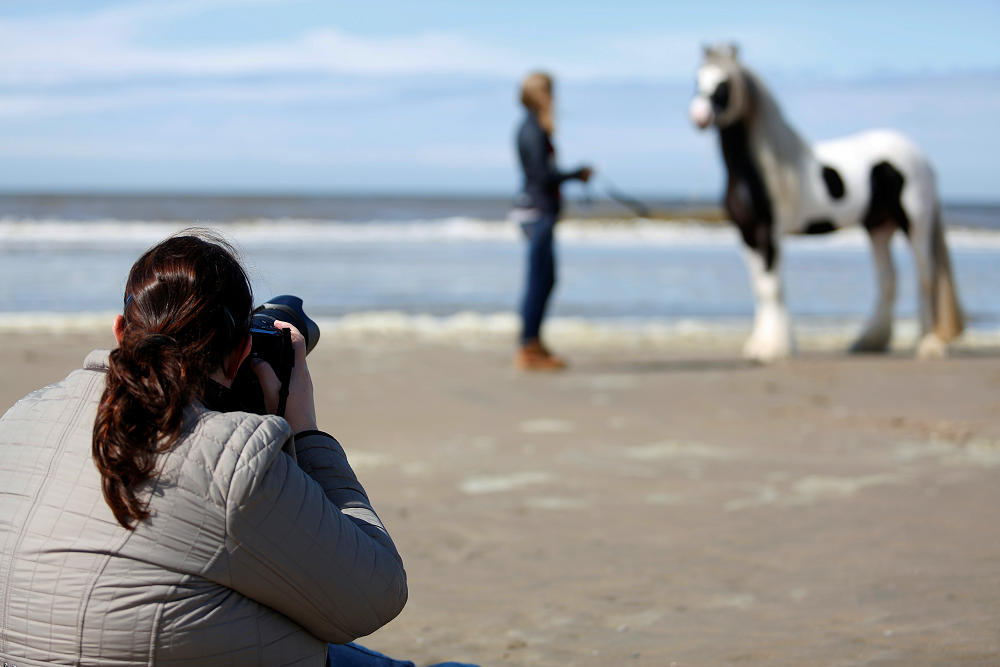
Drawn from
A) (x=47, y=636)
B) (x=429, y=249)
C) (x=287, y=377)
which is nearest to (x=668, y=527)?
(x=287, y=377)

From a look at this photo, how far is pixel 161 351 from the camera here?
1.46 meters

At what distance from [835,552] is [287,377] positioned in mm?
2452

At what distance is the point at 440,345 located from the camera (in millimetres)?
8570

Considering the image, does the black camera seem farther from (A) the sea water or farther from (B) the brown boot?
(B) the brown boot

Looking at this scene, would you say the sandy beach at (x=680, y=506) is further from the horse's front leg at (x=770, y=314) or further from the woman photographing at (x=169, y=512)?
the woman photographing at (x=169, y=512)

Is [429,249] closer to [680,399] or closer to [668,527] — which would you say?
[680,399]

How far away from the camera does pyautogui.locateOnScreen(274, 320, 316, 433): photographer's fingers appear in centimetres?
172

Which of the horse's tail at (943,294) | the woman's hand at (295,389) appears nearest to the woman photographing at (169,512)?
the woman's hand at (295,389)

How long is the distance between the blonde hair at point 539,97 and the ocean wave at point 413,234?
13420mm

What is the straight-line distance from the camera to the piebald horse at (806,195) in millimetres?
7715

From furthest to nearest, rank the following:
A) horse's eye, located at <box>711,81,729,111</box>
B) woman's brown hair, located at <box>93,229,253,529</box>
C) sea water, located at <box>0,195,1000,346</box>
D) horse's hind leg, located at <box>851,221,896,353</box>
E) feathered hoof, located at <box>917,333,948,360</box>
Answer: sea water, located at <box>0,195,1000,346</box> → horse's hind leg, located at <box>851,221,896,353</box> → feathered hoof, located at <box>917,333,948,360</box> → horse's eye, located at <box>711,81,729,111</box> → woman's brown hair, located at <box>93,229,253,529</box>

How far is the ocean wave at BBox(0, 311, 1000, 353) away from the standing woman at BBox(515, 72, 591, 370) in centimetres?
138

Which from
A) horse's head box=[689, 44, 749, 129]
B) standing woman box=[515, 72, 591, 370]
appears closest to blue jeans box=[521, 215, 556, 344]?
standing woman box=[515, 72, 591, 370]

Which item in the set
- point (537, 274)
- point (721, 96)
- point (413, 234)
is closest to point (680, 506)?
point (537, 274)
